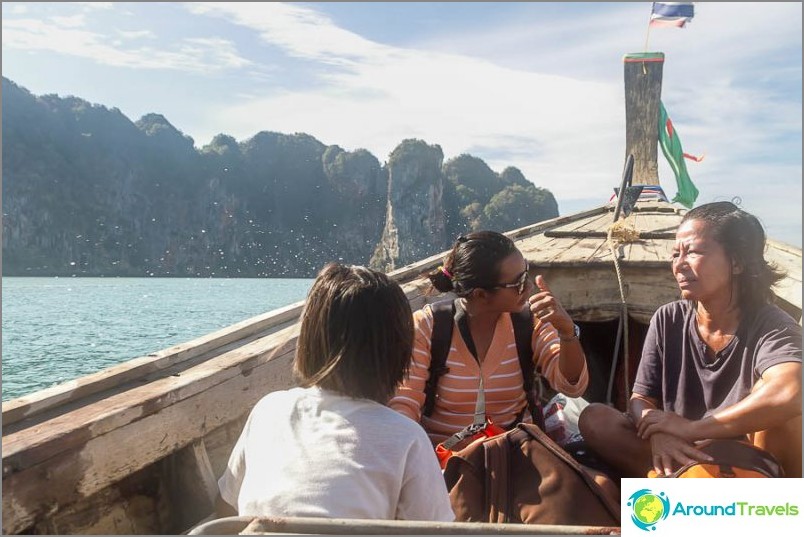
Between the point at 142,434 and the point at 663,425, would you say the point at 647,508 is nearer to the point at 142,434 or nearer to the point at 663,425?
the point at 663,425

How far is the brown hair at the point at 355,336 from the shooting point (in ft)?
4.12

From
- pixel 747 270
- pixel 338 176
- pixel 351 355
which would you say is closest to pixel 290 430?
pixel 351 355

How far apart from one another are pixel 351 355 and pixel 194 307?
33.7 m

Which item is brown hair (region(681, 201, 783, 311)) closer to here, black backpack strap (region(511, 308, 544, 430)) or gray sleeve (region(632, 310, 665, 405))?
gray sleeve (region(632, 310, 665, 405))

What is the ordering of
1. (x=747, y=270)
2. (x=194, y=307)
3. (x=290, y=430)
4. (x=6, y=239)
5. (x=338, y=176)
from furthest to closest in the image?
(x=338, y=176) < (x=6, y=239) < (x=194, y=307) < (x=747, y=270) < (x=290, y=430)

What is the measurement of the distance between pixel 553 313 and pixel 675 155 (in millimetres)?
6295

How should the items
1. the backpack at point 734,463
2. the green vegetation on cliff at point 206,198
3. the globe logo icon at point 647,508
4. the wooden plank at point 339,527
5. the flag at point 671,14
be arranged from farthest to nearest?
the green vegetation on cliff at point 206,198 < the flag at point 671,14 < the backpack at point 734,463 < the globe logo icon at point 647,508 < the wooden plank at point 339,527

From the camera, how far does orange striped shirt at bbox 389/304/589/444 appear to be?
200 cm

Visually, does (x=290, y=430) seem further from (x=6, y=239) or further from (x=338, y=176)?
(x=338, y=176)

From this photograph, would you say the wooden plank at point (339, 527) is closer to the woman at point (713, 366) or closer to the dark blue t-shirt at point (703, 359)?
the woman at point (713, 366)

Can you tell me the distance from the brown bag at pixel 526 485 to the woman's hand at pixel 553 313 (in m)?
0.34

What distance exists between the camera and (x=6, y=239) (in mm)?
63344

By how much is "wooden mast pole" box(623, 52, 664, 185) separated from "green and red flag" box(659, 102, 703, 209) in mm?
91

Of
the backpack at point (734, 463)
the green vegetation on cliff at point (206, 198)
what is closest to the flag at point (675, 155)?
the backpack at point (734, 463)
